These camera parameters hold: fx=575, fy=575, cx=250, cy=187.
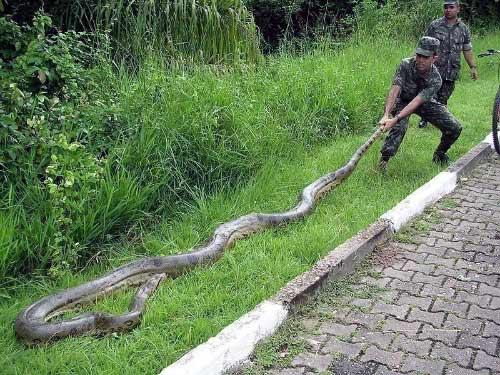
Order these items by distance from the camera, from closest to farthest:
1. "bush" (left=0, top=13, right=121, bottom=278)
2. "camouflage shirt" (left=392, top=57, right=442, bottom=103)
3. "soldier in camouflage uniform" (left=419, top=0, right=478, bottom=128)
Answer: "bush" (left=0, top=13, right=121, bottom=278) < "camouflage shirt" (left=392, top=57, right=442, bottom=103) < "soldier in camouflage uniform" (left=419, top=0, right=478, bottom=128)

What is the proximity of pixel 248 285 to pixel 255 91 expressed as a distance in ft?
12.2

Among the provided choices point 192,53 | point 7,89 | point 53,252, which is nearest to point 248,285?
point 53,252

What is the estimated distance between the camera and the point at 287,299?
11.5 ft

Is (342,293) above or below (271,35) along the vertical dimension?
below

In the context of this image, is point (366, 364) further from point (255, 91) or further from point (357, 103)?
point (357, 103)

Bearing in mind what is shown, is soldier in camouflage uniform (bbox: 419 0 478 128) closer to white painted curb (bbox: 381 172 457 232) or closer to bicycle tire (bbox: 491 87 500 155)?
bicycle tire (bbox: 491 87 500 155)

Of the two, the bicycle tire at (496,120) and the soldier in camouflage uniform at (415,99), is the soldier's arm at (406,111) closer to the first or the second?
the soldier in camouflage uniform at (415,99)

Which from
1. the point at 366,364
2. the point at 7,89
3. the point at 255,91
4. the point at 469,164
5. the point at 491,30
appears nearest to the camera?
the point at 366,364

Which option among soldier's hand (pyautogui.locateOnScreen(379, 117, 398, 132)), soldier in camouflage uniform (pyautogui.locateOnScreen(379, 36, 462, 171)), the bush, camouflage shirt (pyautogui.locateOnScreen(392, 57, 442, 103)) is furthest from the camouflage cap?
the bush

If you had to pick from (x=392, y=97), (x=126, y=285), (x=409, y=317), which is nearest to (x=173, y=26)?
(x=392, y=97)

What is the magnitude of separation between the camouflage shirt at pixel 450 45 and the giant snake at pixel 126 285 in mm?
3832

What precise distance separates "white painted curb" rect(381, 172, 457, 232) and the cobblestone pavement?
0.12m

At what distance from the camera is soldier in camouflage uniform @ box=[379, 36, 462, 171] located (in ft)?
19.3

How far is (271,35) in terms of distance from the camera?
15.1m
